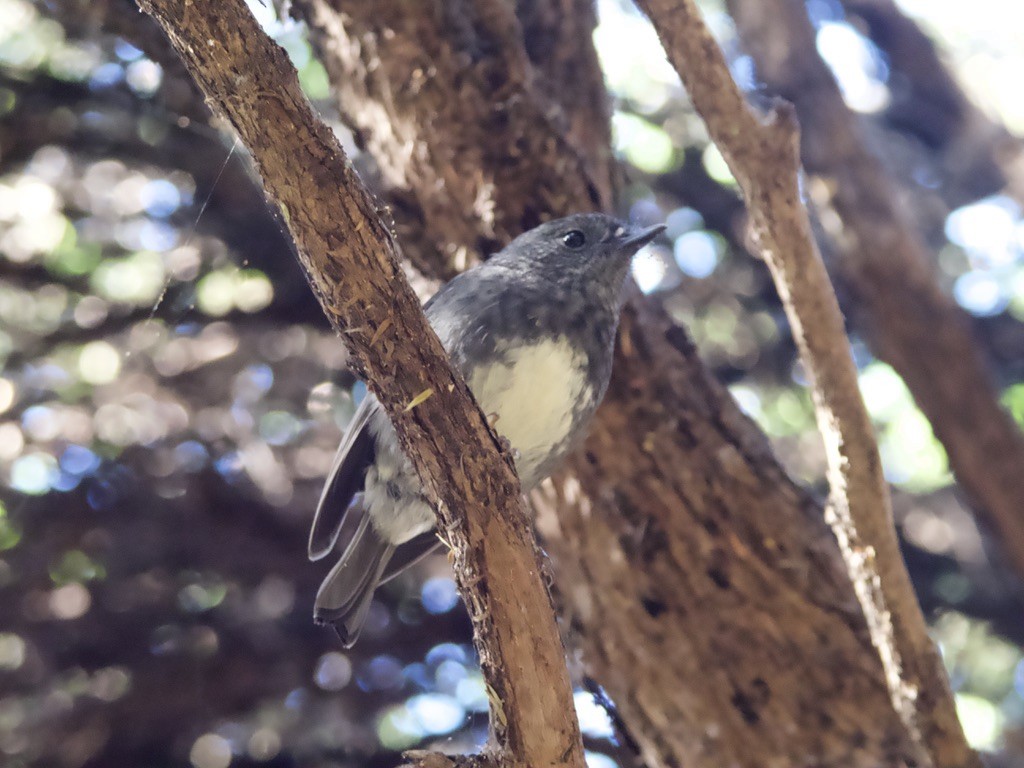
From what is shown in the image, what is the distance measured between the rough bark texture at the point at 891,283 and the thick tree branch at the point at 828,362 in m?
1.42

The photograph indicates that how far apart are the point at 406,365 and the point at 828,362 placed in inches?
45.4

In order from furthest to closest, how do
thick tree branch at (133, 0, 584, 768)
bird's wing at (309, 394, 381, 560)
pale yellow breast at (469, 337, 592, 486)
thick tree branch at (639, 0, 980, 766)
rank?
bird's wing at (309, 394, 381, 560)
pale yellow breast at (469, 337, 592, 486)
thick tree branch at (639, 0, 980, 766)
thick tree branch at (133, 0, 584, 768)

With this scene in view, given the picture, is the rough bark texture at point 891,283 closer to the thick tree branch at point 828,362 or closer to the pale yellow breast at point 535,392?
the thick tree branch at point 828,362

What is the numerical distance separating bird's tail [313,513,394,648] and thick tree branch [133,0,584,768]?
3.79 feet

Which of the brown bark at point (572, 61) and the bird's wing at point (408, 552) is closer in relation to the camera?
the bird's wing at point (408, 552)

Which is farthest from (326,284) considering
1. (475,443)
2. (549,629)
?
(549,629)

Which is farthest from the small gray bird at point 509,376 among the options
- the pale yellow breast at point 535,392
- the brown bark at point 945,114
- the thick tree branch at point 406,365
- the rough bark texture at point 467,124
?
the brown bark at point 945,114

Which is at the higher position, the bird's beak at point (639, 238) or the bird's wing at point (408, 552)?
the bird's beak at point (639, 238)

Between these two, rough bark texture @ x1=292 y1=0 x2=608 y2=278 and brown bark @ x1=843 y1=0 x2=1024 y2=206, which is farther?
brown bark @ x1=843 y1=0 x2=1024 y2=206

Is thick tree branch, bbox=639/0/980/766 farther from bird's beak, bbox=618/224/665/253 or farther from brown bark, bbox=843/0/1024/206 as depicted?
brown bark, bbox=843/0/1024/206

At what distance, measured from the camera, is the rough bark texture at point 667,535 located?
10.2 feet

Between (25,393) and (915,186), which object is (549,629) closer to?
(25,393)

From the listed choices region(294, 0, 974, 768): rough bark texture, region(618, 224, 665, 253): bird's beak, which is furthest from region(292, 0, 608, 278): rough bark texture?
region(618, 224, 665, 253): bird's beak

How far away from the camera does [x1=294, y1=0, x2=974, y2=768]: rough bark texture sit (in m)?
3.12
